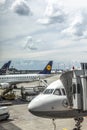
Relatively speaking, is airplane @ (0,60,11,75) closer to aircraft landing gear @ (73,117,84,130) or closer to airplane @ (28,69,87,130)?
aircraft landing gear @ (73,117,84,130)

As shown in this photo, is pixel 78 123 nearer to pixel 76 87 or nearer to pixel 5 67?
pixel 76 87

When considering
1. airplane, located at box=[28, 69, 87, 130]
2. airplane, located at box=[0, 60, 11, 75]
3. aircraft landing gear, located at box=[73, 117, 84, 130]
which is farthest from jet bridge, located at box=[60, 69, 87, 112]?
airplane, located at box=[0, 60, 11, 75]

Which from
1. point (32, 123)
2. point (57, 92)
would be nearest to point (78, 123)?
point (57, 92)

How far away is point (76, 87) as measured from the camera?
2028cm

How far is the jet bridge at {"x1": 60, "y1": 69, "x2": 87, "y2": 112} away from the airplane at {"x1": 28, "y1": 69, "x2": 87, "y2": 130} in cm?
40

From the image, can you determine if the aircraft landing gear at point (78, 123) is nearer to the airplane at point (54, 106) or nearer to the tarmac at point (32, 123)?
the airplane at point (54, 106)

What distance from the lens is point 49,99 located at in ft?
69.7

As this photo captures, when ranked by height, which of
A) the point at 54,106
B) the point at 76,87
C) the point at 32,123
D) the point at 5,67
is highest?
the point at 5,67

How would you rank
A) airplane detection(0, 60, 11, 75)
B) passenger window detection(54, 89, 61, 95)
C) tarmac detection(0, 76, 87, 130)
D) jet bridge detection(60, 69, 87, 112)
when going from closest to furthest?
jet bridge detection(60, 69, 87, 112), passenger window detection(54, 89, 61, 95), tarmac detection(0, 76, 87, 130), airplane detection(0, 60, 11, 75)

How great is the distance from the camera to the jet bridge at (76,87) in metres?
20.1

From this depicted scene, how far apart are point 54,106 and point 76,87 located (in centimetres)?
250

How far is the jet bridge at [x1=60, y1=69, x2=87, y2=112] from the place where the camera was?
20.1m

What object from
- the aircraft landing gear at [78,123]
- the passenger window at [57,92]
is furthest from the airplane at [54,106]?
the aircraft landing gear at [78,123]

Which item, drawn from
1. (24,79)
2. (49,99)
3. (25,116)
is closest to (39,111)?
(49,99)
